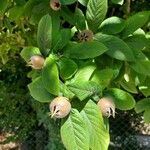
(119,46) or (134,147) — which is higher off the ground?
(119,46)

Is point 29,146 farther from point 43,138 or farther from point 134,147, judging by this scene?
point 134,147

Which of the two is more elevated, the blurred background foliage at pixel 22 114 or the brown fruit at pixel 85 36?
the brown fruit at pixel 85 36

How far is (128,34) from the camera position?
1.53 metres

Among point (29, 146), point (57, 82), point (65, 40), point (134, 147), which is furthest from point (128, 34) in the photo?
point (29, 146)

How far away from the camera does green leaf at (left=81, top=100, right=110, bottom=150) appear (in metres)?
1.21

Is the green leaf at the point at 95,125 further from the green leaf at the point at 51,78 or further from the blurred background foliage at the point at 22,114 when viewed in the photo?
the blurred background foliage at the point at 22,114

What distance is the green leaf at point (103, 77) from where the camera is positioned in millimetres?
1281

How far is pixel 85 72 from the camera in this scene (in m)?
1.29

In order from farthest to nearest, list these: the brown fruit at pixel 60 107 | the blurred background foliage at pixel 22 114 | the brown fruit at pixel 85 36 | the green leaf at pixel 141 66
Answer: the blurred background foliage at pixel 22 114 → the green leaf at pixel 141 66 → the brown fruit at pixel 85 36 → the brown fruit at pixel 60 107

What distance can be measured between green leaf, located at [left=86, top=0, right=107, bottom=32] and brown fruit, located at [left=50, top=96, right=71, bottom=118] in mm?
375

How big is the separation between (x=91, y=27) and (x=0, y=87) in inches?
107

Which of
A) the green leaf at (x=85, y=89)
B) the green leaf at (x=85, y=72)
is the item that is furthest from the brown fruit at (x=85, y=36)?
the green leaf at (x=85, y=89)

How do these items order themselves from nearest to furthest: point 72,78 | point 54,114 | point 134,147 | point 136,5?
point 54,114 < point 72,78 < point 136,5 < point 134,147

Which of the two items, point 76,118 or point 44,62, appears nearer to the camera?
point 76,118
